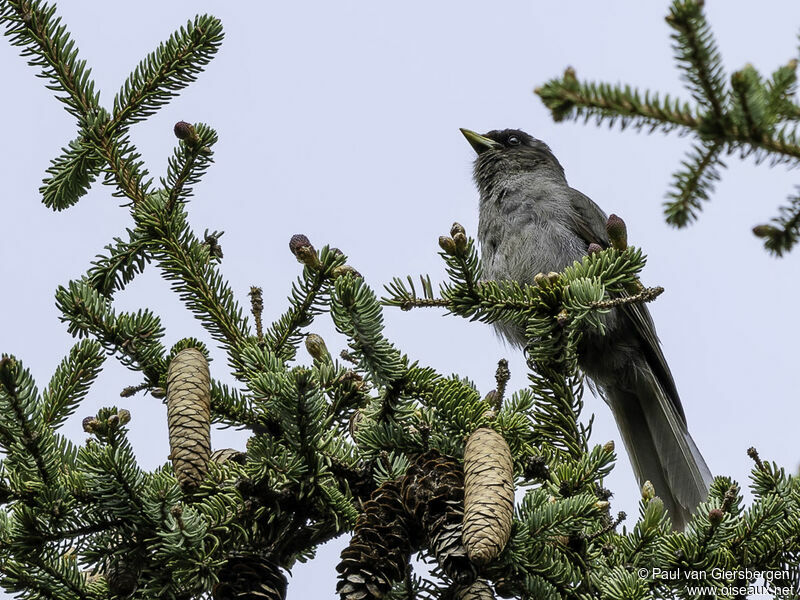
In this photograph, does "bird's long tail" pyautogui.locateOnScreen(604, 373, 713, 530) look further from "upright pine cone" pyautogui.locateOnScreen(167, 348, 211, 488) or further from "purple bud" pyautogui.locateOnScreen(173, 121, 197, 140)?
"purple bud" pyautogui.locateOnScreen(173, 121, 197, 140)

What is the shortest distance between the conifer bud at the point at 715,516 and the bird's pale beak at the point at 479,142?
444 cm

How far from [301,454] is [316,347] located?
713 millimetres

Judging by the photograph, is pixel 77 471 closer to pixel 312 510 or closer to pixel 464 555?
pixel 312 510

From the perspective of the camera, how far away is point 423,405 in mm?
2750

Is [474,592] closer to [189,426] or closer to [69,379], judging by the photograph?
[189,426]

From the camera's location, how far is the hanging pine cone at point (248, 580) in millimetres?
2316

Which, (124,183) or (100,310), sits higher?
(124,183)

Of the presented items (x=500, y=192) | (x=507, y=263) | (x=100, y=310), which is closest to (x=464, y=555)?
(x=100, y=310)

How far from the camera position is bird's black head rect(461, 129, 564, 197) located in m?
6.30

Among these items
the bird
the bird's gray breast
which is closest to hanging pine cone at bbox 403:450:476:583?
the bird

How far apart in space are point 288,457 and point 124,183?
1.25 metres

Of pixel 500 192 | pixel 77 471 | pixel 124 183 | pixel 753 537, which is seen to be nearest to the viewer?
pixel 77 471

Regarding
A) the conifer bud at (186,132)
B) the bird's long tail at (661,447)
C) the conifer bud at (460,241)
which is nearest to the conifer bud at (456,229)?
the conifer bud at (460,241)

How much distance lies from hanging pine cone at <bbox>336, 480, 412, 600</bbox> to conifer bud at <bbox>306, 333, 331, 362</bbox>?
2.39 ft
